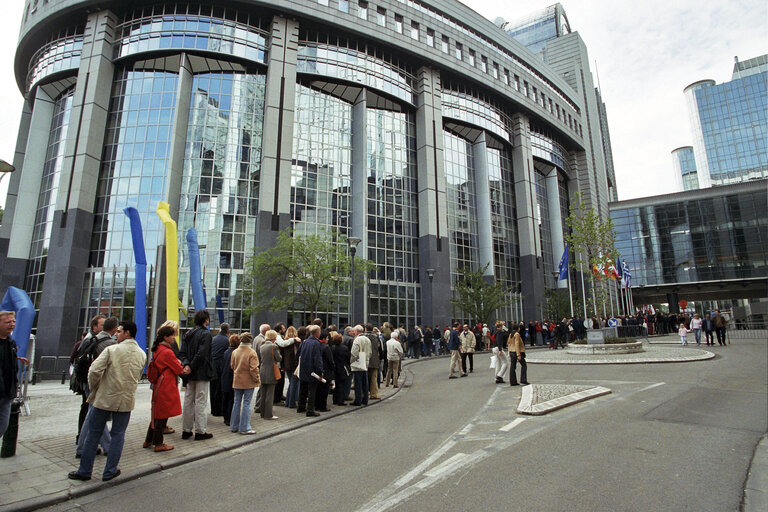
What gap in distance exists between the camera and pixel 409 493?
445 centimetres

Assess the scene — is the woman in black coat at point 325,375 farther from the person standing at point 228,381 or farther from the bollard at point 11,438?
the bollard at point 11,438

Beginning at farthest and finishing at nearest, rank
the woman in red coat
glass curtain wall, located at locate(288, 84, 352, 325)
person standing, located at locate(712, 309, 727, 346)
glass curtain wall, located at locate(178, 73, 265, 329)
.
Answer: glass curtain wall, located at locate(288, 84, 352, 325) → glass curtain wall, located at locate(178, 73, 265, 329) → person standing, located at locate(712, 309, 727, 346) → the woman in red coat

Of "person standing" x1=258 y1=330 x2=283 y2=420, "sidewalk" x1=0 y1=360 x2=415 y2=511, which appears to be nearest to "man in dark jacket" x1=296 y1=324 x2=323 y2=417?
"sidewalk" x1=0 y1=360 x2=415 y2=511

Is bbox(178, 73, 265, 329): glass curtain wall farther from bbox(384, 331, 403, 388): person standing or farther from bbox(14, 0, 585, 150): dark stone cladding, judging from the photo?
bbox(384, 331, 403, 388): person standing

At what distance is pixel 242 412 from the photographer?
7.74m

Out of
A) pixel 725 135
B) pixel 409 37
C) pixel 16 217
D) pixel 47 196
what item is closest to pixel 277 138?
pixel 409 37

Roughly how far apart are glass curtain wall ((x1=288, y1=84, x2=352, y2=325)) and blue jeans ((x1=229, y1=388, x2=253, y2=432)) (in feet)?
81.5

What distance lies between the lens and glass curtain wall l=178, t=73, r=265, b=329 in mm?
30547

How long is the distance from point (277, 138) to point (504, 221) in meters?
27.3

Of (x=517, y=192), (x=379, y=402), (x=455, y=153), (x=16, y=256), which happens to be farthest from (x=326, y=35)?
(x=379, y=402)

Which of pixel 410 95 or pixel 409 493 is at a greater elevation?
pixel 410 95

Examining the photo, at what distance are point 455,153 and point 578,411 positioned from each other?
130 ft

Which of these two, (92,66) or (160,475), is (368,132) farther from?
(160,475)

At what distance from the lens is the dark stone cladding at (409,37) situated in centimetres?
3316
